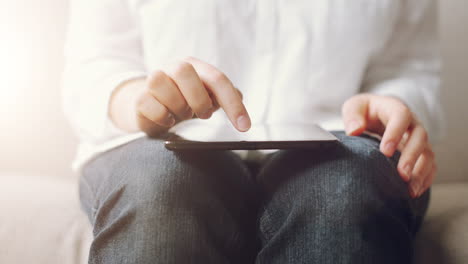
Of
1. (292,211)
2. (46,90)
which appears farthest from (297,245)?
(46,90)

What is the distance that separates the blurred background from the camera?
95 centimetres

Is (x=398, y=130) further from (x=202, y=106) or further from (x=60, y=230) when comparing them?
(x=60, y=230)

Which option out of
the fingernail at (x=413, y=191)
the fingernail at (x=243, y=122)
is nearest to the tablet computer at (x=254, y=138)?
the fingernail at (x=243, y=122)

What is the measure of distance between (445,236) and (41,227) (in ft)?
1.65

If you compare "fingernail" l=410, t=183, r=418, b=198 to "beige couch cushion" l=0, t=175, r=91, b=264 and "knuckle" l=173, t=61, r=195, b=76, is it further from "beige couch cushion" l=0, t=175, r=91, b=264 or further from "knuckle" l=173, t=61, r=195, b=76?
"beige couch cushion" l=0, t=175, r=91, b=264

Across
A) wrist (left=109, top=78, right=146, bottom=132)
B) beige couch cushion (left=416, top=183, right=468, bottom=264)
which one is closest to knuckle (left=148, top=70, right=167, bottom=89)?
wrist (left=109, top=78, right=146, bottom=132)

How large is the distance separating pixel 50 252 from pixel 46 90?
0.58 meters

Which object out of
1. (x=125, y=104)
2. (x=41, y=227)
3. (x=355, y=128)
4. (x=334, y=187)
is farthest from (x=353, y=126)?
(x=41, y=227)

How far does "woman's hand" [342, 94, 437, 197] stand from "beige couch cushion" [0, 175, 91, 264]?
35 centimetres

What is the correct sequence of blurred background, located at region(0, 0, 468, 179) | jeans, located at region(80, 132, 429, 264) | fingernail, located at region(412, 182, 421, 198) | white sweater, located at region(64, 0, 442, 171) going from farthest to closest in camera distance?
blurred background, located at region(0, 0, 468, 179)
white sweater, located at region(64, 0, 442, 171)
fingernail, located at region(412, 182, 421, 198)
jeans, located at region(80, 132, 429, 264)

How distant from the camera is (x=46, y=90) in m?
0.98

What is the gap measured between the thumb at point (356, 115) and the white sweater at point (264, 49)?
0.40 feet

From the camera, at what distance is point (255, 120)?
2.15 ft

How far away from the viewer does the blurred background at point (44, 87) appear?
946mm
